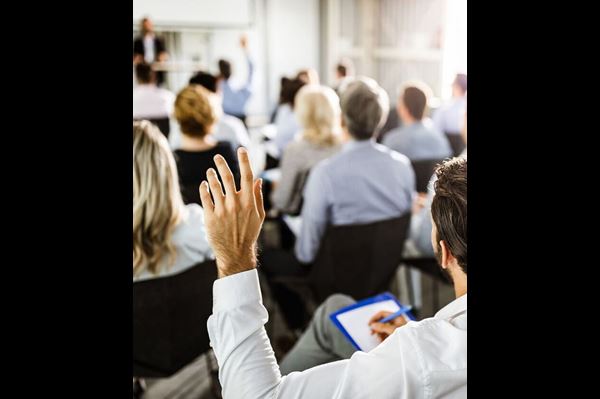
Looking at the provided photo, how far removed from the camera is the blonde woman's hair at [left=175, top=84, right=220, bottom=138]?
290 centimetres

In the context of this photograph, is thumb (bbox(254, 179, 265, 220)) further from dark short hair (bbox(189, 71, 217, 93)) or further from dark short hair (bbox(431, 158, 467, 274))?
dark short hair (bbox(189, 71, 217, 93))

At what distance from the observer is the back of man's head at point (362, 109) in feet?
7.91

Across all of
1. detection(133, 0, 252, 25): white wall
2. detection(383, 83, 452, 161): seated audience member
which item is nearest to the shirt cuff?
detection(383, 83, 452, 161): seated audience member

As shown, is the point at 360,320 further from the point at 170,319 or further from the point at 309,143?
the point at 309,143

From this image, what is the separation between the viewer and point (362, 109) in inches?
96.2

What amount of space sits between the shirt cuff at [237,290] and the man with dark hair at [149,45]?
7.08 m

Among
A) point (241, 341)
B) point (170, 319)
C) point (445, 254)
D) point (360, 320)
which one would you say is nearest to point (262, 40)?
point (170, 319)

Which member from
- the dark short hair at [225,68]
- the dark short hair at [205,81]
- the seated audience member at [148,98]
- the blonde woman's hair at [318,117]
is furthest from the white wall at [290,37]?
the blonde woman's hair at [318,117]

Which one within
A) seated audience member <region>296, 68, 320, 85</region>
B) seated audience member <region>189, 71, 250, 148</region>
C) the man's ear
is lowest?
the man's ear

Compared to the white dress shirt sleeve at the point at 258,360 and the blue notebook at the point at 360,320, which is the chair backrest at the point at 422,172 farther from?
the white dress shirt sleeve at the point at 258,360

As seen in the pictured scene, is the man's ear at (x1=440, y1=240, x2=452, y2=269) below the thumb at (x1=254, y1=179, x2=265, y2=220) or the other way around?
below

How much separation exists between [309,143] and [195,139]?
1.97 ft
